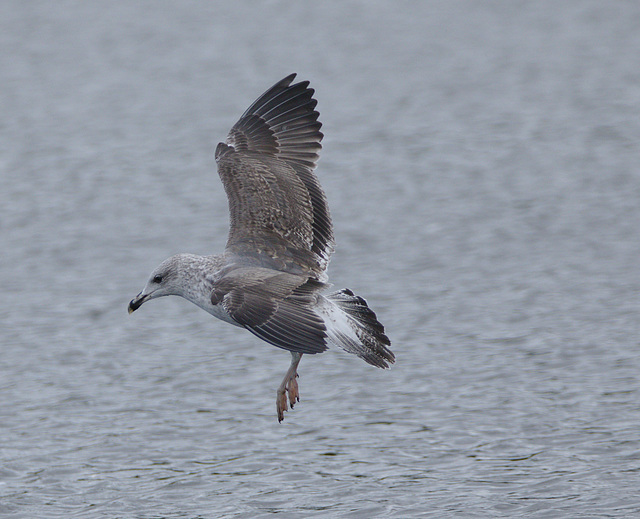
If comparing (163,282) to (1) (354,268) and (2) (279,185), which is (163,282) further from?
(1) (354,268)

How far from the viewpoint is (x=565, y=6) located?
Answer: 28.4 m

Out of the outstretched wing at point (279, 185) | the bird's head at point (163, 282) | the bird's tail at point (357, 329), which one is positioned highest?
the outstretched wing at point (279, 185)

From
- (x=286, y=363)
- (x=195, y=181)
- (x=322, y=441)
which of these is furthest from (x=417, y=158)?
(x=322, y=441)

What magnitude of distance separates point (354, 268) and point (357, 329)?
624 cm

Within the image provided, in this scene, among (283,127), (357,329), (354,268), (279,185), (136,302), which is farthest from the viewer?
(354,268)

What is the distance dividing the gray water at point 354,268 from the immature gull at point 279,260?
1807 millimetres

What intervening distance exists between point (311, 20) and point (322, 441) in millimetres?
17508

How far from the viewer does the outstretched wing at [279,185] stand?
33.1 feet

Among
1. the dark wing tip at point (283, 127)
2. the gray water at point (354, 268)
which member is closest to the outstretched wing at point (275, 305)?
the dark wing tip at point (283, 127)

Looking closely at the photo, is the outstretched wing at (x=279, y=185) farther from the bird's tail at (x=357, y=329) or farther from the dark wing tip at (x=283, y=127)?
the bird's tail at (x=357, y=329)

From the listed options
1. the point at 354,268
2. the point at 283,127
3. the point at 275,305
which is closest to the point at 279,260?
the point at 275,305

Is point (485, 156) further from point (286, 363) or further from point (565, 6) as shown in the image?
point (565, 6)

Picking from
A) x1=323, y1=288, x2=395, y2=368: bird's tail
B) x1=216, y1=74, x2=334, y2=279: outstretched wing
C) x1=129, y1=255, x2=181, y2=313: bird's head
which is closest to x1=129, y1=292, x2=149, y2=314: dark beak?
x1=129, y1=255, x2=181, y2=313: bird's head

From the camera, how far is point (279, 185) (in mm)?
10422
